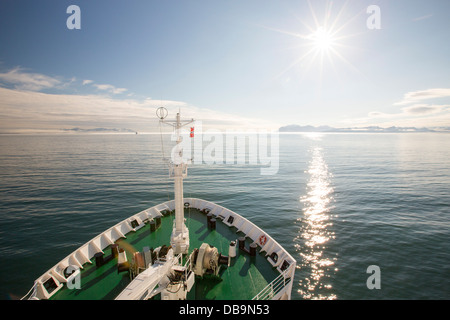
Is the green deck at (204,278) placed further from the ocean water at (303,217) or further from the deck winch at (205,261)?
the ocean water at (303,217)

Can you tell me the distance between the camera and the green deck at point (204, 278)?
1333 cm

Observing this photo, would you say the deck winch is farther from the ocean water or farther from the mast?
the ocean water

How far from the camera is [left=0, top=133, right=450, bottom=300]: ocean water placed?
19.3 m

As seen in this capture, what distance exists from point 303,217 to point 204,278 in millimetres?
22629

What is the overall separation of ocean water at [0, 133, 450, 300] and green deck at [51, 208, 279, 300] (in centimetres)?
525

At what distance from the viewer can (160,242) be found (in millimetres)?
19312

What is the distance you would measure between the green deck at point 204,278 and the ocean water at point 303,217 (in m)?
5.25

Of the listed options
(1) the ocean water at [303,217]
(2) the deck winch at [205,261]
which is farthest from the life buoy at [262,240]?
(2) the deck winch at [205,261]

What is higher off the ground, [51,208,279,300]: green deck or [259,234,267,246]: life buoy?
[259,234,267,246]: life buoy

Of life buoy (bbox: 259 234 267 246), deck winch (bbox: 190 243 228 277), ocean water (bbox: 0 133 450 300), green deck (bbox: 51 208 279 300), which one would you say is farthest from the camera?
ocean water (bbox: 0 133 450 300)

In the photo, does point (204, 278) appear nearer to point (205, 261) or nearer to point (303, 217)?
point (205, 261)

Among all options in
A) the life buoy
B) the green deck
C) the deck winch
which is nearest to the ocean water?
the life buoy

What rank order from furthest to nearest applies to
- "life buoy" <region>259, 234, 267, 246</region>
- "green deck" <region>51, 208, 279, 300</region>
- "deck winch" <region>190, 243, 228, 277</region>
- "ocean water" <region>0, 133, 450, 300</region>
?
"ocean water" <region>0, 133, 450, 300</region> < "life buoy" <region>259, 234, 267, 246</region> < "deck winch" <region>190, 243, 228, 277</region> < "green deck" <region>51, 208, 279, 300</region>

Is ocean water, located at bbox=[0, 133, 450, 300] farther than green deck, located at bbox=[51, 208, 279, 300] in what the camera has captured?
Yes
